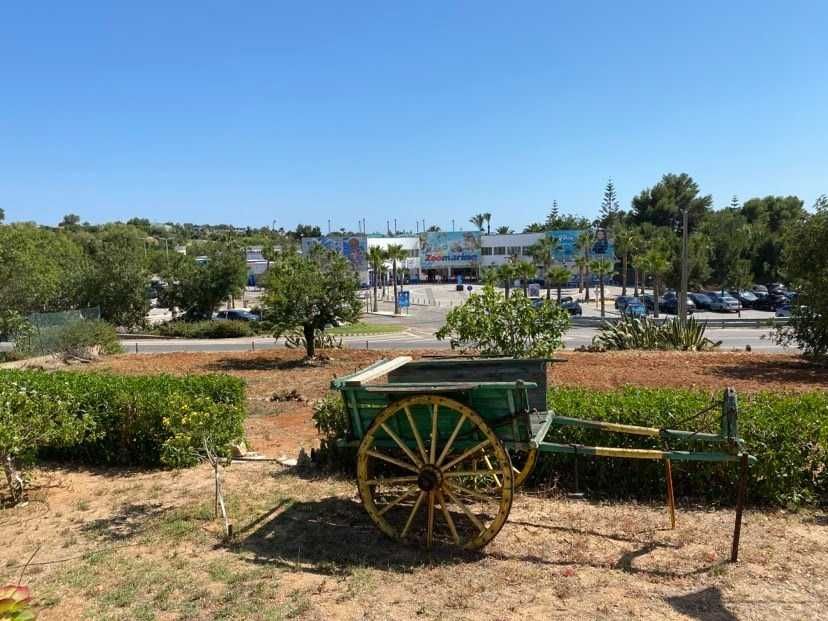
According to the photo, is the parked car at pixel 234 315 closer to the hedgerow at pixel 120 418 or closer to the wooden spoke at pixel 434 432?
the hedgerow at pixel 120 418

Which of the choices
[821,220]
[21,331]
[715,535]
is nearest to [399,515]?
[715,535]

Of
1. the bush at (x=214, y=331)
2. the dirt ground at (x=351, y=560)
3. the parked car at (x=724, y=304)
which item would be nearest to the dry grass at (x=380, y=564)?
the dirt ground at (x=351, y=560)

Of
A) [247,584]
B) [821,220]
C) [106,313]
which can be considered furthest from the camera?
[106,313]

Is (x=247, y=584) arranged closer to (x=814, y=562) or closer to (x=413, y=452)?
(x=413, y=452)

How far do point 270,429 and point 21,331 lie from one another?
18.2m

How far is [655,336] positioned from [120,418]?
17798 mm

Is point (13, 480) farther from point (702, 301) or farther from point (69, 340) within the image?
point (702, 301)

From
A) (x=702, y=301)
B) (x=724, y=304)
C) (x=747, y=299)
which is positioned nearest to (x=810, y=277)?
(x=724, y=304)

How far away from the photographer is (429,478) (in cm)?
562

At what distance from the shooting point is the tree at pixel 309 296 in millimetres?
19281

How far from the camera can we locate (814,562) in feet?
17.3

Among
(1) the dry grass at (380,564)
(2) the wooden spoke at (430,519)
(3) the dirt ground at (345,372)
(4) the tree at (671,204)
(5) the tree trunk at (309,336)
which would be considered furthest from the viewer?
(4) the tree at (671,204)

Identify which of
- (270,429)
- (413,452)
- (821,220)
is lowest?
(270,429)

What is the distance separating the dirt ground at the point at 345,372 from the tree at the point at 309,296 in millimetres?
1303
